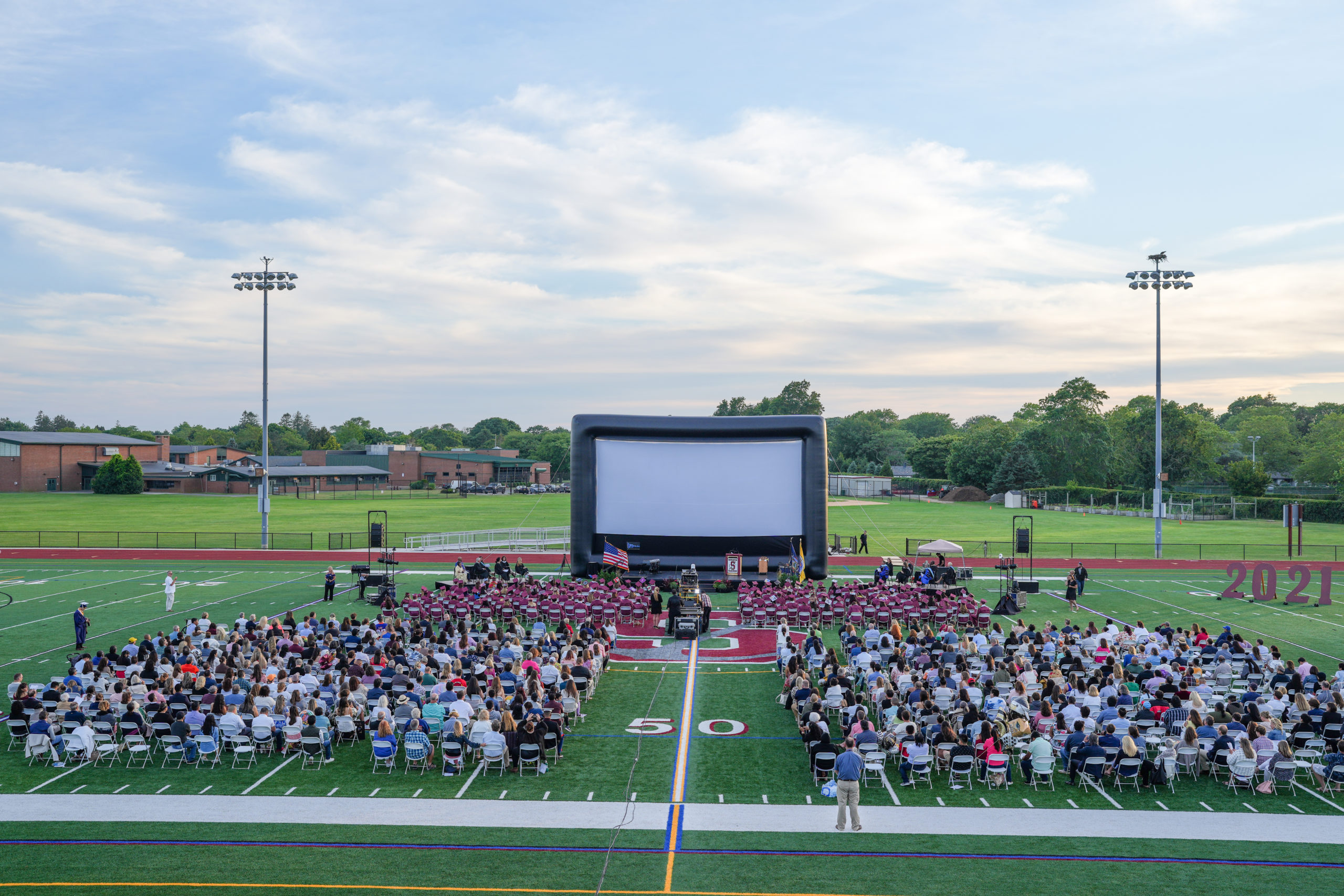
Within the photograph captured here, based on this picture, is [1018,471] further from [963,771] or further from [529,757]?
[529,757]

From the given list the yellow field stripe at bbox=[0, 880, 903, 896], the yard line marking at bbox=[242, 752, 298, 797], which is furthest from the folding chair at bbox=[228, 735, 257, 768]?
the yellow field stripe at bbox=[0, 880, 903, 896]

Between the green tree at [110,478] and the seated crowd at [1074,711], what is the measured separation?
99.7 metres

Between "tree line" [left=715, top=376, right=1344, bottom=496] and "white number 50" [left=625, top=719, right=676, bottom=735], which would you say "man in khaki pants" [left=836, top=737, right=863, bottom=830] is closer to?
"white number 50" [left=625, top=719, right=676, bottom=735]

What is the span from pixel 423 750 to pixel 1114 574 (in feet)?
114

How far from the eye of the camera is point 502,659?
18.8 m

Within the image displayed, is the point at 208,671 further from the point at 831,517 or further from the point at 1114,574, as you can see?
the point at 831,517

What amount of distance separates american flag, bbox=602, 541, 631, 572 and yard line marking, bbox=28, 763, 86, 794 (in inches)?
777

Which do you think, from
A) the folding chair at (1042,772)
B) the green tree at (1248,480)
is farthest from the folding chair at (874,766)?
the green tree at (1248,480)

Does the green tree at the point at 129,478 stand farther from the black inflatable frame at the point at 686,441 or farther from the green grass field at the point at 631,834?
the green grass field at the point at 631,834

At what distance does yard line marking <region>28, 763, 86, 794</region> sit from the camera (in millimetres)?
13406

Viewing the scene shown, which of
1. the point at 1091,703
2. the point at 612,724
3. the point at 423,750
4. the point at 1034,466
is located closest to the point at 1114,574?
the point at 1091,703

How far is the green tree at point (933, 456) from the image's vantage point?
4616 inches

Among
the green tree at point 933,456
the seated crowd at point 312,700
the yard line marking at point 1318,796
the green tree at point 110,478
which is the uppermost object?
the green tree at point 933,456

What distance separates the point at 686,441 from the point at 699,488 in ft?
6.49
